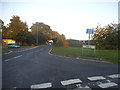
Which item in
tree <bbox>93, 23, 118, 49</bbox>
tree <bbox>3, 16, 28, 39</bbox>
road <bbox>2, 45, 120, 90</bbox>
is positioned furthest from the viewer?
tree <bbox>3, 16, 28, 39</bbox>

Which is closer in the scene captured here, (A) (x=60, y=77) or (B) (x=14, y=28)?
(A) (x=60, y=77)

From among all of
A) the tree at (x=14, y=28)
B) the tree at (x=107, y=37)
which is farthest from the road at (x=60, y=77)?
the tree at (x=14, y=28)

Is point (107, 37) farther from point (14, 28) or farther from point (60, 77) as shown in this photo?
point (14, 28)

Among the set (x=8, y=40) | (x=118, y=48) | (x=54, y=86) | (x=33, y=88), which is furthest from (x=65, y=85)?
(x=8, y=40)

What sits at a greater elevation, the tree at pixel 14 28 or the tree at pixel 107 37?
the tree at pixel 14 28

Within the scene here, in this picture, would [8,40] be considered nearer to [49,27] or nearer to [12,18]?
[12,18]

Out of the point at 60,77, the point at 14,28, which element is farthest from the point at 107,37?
the point at 14,28

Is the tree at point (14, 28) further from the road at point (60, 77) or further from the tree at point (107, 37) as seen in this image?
the road at point (60, 77)

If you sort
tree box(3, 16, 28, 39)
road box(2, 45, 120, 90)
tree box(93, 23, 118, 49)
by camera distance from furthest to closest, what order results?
1. tree box(3, 16, 28, 39)
2. tree box(93, 23, 118, 49)
3. road box(2, 45, 120, 90)

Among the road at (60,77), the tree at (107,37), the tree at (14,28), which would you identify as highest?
the tree at (14,28)

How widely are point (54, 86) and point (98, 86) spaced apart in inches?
70.6

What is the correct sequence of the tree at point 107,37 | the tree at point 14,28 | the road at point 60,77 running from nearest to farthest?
the road at point 60,77 → the tree at point 107,37 → the tree at point 14,28

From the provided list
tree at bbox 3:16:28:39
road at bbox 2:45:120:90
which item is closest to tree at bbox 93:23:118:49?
road at bbox 2:45:120:90

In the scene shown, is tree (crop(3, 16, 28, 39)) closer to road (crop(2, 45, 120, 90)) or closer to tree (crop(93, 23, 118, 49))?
tree (crop(93, 23, 118, 49))
